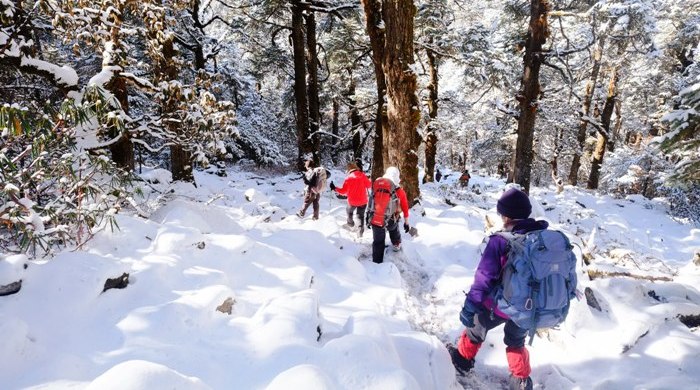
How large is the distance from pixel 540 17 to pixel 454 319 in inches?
419

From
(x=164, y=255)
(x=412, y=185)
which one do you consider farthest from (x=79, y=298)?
(x=412, y=185)

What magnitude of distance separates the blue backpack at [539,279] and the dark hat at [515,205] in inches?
8.6

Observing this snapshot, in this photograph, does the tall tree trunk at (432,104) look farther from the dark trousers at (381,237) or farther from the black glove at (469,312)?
the black glove at (469,312)

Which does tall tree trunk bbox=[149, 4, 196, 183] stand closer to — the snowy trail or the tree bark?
the snowy trail

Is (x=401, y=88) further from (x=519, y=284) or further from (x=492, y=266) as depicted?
(x=519, y=284)

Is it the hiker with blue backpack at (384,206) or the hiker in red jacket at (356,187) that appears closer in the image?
the hiker with blue backpack at (384,206)

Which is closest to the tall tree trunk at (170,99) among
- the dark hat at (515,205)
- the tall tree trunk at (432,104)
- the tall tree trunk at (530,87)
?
the dark hat at (515,205)

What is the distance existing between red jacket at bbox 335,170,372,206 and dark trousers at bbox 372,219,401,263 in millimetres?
1902

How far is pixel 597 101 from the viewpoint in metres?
27.5

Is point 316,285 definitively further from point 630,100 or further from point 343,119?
point 630,100

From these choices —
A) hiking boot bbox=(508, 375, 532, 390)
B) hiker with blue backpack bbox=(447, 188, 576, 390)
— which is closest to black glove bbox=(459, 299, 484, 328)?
hiker with blue backpack bbox=(447, 188, 576, 390)

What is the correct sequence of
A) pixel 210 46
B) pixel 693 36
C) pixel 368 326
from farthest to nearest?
pixel 693 36
pixel 210 46
pixel 368 326

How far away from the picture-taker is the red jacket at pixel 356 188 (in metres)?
8.12

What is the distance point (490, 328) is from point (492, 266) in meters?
0.65
